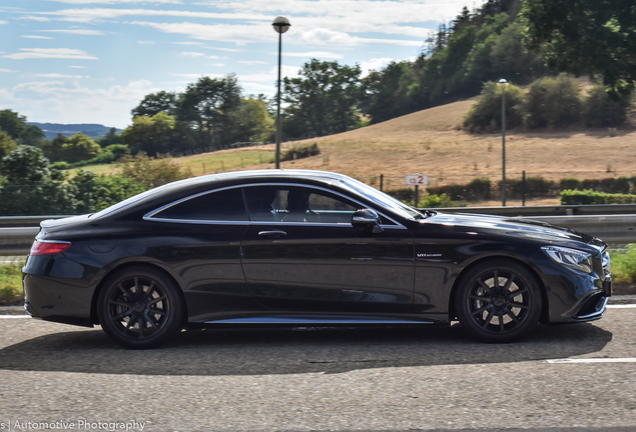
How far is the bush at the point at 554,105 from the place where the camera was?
68.6m

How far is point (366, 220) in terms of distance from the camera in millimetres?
5367

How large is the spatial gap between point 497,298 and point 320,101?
10339 centimetres

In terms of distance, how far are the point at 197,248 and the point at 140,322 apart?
76cm

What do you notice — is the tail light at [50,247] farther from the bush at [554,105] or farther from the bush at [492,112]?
the bush at [492,112]

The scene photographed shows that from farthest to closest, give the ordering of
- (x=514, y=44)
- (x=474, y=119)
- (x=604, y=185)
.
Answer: (x=514, y=44)
(x=474, y=119)
(x=604, y=185)

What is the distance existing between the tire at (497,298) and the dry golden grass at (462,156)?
31965mm

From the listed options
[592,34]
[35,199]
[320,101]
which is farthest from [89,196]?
[320,101]

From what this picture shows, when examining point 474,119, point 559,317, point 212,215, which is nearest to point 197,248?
point 212,215

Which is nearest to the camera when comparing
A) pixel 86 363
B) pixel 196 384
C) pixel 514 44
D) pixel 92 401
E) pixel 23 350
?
pixel 92 401

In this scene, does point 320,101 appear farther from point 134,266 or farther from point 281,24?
point 134,266

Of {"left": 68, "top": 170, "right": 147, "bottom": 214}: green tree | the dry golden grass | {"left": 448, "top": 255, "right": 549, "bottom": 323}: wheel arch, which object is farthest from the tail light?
the dry golden grass

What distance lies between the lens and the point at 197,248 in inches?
217

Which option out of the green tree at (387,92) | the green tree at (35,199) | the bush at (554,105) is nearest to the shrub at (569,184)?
the green tree at (35,199)

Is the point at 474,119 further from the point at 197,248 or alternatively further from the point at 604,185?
the point at 197,248
